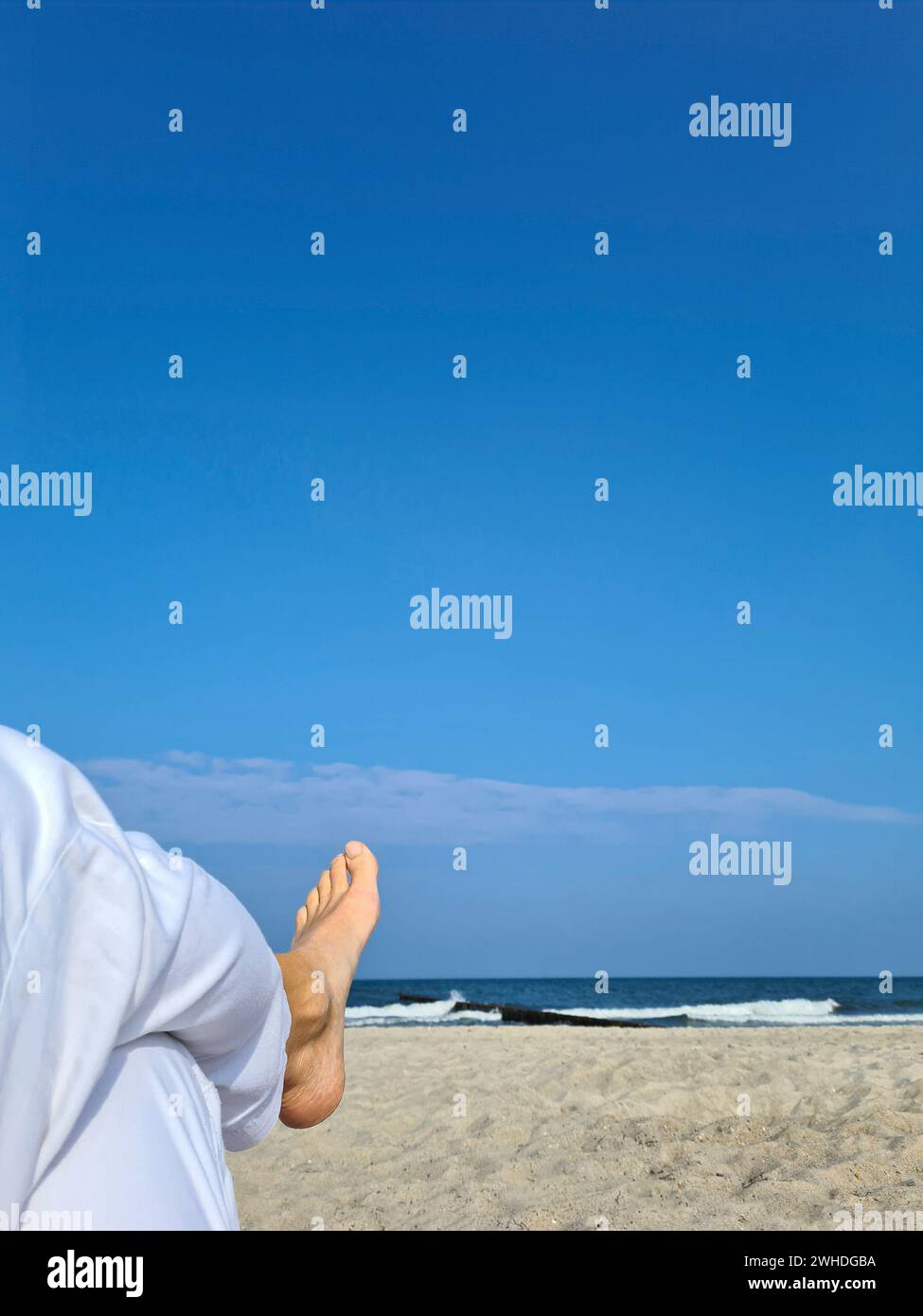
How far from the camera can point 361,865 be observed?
2572 millimetres

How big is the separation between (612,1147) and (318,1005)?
2141mm

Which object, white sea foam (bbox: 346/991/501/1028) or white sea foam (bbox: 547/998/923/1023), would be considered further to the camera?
white sea foam (bbox: 547/998/923/1023)

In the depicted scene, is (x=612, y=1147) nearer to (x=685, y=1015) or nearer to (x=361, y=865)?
(x=361, y=865)

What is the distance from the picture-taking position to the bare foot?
1.35 meters

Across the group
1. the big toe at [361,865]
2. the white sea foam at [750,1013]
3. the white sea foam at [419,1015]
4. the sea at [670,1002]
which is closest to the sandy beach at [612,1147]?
the big toe at [361,865]

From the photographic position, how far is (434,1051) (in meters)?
5.98

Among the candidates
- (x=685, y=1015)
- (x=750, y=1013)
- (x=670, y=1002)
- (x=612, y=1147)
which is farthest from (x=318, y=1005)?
(x=670, y=1002)

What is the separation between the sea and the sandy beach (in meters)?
3.77

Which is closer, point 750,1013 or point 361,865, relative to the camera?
point 361,865

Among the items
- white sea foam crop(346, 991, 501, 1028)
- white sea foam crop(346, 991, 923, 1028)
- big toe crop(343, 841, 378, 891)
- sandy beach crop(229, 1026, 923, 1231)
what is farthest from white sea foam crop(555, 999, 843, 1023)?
big toe crop(343, 841, 378, 891)

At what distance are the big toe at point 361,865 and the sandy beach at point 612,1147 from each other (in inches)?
38.5

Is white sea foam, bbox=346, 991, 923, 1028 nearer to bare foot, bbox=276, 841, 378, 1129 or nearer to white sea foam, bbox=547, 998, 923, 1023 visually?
white sea foam, bbox=547, 998, 923, 1023
